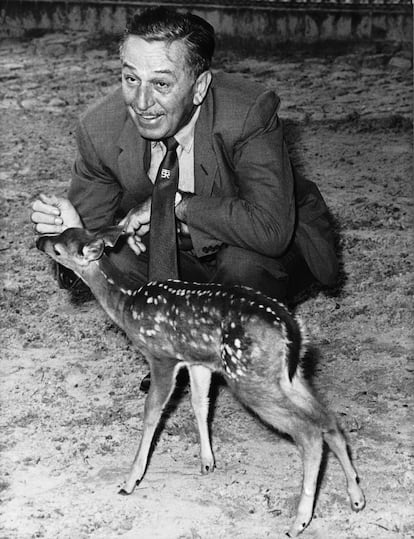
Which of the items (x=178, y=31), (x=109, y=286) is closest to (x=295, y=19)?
(x=178, y=31)

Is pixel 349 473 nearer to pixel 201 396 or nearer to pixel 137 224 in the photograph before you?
pixel 201 396

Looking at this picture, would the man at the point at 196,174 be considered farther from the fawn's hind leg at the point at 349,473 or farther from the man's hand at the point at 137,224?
the fawn's hind leg at the point at 349,473

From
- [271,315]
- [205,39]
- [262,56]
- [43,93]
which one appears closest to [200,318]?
[271,315]

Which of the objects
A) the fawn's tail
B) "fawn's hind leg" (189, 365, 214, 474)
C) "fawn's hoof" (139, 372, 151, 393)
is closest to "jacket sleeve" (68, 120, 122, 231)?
"fawn's hoof" (139, 372, 151, 393)

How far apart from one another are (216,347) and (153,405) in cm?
39

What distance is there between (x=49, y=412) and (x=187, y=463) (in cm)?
77

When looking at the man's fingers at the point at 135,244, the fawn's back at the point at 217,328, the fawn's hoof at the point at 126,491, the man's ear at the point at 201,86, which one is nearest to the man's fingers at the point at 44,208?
the man's fingers at the point at 135,244

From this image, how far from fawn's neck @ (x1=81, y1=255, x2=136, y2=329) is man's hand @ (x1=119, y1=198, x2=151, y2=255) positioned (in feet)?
0.63

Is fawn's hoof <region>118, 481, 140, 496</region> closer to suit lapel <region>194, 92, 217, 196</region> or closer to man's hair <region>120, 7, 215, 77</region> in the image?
suit lapel <region>194, 92, 217, 196</region>

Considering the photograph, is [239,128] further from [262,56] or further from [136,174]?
[262,56]

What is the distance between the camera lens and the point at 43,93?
10.3 meters

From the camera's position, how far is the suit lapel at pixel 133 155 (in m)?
4.57

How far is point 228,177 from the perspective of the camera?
4.50 metres

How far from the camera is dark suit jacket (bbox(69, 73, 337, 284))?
4348 millimetres
